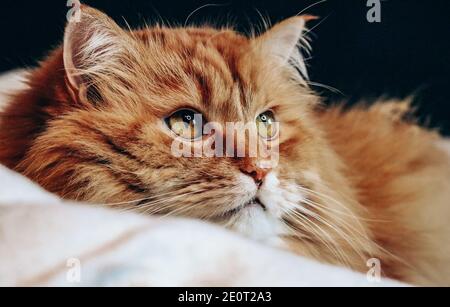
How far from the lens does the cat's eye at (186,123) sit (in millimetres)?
1139

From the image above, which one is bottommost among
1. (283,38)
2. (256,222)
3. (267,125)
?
(256,222)

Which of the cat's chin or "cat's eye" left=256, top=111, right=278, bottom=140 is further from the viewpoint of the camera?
"cat's eye" left=256, top=111, right=278, bottom=140

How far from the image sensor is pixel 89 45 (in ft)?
3.78

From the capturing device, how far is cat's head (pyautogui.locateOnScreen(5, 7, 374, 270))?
1060 mm

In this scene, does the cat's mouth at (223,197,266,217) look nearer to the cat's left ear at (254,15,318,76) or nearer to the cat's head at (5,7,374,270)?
the cat's head at (5,7,374,270)

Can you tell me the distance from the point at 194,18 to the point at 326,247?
723 mm

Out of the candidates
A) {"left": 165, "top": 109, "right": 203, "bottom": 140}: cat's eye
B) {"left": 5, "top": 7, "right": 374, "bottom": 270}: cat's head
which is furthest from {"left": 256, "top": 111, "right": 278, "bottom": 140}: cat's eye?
{"left": 165, "top": 109, "right": 203, "bottom": 140}: cat's eye

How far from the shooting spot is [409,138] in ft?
5.86

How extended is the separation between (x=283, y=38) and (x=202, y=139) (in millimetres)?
425

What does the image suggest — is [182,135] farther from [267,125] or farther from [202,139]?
[267,125]

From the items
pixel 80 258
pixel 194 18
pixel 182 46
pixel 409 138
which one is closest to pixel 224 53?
pixel 182 46

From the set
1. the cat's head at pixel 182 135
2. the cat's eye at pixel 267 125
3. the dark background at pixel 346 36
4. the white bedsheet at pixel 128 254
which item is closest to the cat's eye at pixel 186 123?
the cat's head at pixel 182 135

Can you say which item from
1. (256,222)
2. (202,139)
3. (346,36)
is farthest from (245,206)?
(346,36)

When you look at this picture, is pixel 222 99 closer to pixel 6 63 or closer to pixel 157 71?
pixel 157 71
